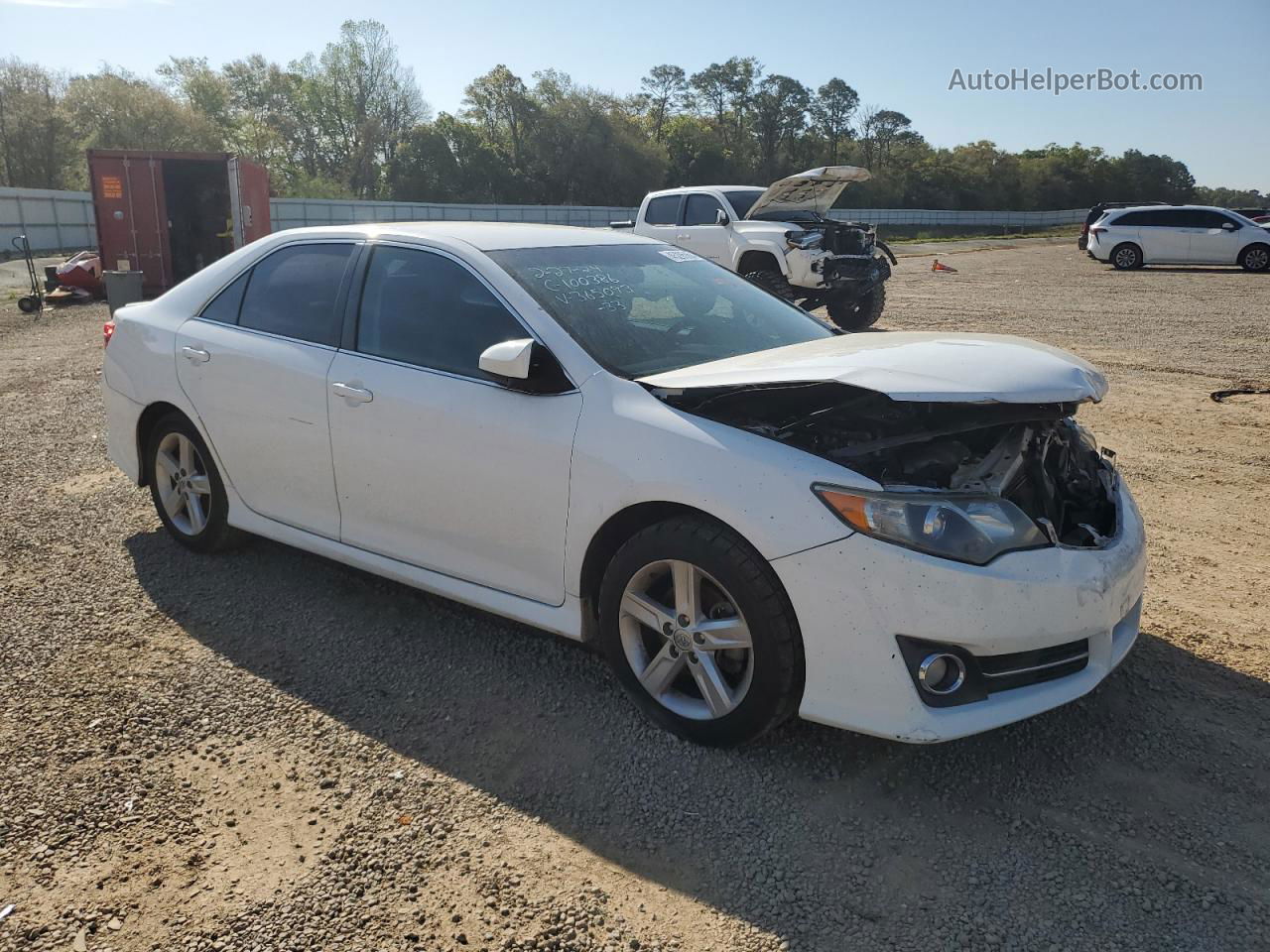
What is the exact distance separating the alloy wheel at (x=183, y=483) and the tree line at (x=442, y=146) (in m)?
53.9

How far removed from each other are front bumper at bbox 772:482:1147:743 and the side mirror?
1061 millimetres

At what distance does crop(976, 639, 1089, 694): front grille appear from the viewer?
8.96 ft

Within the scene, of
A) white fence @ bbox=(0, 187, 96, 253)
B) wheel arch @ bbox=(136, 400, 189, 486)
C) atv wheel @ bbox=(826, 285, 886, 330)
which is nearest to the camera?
wheel arch @ bbox=(136, 400, 189, 486)

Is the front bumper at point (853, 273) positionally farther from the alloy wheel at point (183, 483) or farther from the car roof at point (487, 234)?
the alloy wheel at point (183, 483)

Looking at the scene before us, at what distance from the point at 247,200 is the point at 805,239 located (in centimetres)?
1119

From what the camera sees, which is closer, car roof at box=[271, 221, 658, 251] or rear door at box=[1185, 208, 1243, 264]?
car roof at box=[271, 221, 658, 251]

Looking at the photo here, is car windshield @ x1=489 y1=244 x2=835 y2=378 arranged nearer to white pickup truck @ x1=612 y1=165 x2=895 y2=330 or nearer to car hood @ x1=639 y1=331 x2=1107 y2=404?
car hood @ x1=639 y1=331 x2=1107 y2=404

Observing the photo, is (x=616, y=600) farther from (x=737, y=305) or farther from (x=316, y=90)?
(x=316, y=90)

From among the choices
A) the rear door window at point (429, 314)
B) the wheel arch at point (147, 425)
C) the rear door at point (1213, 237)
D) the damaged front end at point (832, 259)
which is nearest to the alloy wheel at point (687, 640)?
the rear door window at point (429, 314)

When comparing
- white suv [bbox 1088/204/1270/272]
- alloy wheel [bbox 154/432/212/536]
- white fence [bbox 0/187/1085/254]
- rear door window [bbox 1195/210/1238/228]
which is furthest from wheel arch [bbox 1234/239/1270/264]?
alloy wheel [bbox 154/432/212/536]

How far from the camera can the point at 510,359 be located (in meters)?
3.14

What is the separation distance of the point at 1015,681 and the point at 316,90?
72.4 meters

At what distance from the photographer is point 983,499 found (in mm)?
2834

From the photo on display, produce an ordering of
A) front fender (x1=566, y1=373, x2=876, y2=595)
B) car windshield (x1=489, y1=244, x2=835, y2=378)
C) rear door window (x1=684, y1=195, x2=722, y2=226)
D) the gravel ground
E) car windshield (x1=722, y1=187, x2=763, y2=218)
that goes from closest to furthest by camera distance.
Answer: the gravel ground → front fender (x1=566, y1=373, x2=876, y2=595) → car windshield (x1=489, y1=244, x2=835, y2=378) → car windshield (x1=722, y1=187, x2=763, y2=218) → rear door window (x1=684, y1=195, x2=722, y2=226)
